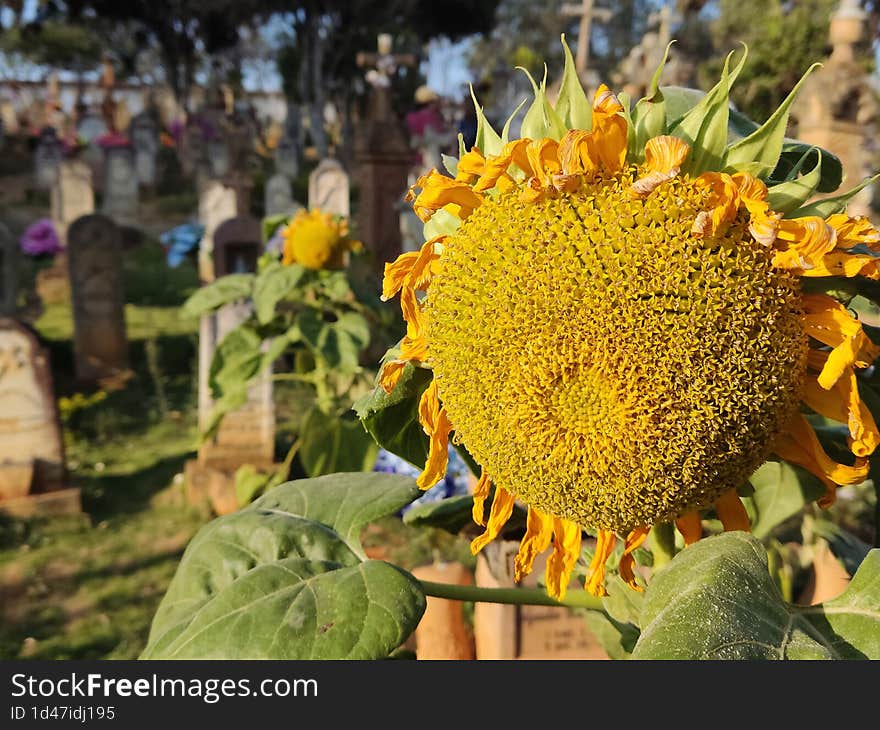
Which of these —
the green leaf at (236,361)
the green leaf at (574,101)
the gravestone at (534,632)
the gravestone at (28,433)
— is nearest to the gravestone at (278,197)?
the gravestone at (28,433)

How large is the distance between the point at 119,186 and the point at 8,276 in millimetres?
10876

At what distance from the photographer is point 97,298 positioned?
26.1 ft

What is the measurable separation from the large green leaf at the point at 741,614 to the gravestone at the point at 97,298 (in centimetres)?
773

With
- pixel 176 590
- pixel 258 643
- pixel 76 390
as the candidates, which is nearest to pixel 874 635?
pixel 258 643

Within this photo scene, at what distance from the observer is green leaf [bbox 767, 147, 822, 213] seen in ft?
3.17

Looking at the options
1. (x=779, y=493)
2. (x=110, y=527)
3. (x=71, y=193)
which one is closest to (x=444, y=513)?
(x=779, y=493)

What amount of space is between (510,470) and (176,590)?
2.21 feet

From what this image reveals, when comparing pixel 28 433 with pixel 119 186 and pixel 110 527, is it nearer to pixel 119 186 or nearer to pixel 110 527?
pixel 110 527

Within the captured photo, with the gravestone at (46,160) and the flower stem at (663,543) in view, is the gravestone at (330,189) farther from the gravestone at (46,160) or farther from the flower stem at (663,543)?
the gravestone at (46,160)

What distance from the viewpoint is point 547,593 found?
3.92 ft

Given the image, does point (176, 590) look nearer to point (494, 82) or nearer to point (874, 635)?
point (874, 635)

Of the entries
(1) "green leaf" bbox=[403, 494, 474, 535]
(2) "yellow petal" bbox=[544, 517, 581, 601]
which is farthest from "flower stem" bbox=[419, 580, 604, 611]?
(1) "green leaf" bbox=[403, 494, 474, 535]

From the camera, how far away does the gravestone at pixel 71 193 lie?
43.0ft

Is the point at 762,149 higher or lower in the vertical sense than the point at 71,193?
lower
